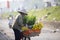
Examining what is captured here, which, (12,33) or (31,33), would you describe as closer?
(31,33)

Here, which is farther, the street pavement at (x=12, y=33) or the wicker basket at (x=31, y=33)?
the street pavement at (x=12, y=33)

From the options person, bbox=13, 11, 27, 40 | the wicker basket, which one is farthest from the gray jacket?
the wicker basket

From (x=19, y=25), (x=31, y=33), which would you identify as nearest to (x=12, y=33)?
(x=19, y=25)

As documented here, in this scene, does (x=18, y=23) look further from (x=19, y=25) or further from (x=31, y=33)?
(x=31, y=33)

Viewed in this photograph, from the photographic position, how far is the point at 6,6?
281cm

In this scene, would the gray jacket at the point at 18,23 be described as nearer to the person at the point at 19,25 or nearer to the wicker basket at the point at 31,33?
the person at the point at 19,25

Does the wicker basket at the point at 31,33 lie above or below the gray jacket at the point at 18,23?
below

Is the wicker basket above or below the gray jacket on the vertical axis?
below

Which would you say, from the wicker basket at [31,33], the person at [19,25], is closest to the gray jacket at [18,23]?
the person at [19,25]

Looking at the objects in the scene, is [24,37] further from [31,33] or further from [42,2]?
[42,2]

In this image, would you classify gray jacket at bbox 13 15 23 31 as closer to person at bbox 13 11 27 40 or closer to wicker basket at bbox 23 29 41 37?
person at bbox 13 11 27 40

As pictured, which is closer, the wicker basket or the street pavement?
the wicker basket

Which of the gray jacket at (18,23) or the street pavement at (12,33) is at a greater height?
the gray jacket at (18,23)

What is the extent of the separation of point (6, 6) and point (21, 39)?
0.47 meters
